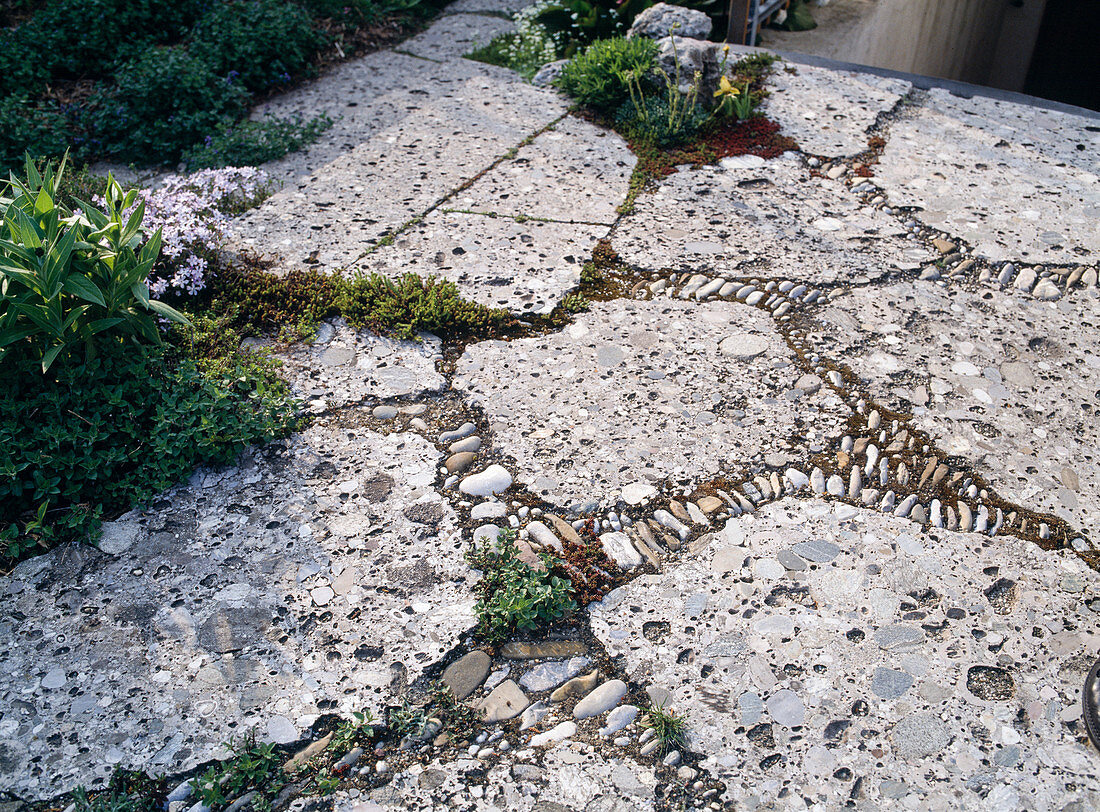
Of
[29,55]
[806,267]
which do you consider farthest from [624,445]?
[29,55]

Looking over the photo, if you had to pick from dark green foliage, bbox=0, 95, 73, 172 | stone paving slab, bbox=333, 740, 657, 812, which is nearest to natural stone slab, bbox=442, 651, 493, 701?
stone paving slab, bbox=333, 740, 657, 812

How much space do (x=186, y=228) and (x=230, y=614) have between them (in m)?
1.69

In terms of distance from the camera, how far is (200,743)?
1.83 metres

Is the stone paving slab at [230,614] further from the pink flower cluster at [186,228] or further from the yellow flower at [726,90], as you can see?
the yellow flower at [726,90]

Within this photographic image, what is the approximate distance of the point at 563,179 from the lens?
3895 mm

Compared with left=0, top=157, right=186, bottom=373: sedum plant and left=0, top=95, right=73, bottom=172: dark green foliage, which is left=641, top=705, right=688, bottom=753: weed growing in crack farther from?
left=0, top=95, right=73, bottom=172: dark green foliage

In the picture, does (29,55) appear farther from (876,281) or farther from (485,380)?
(876,281)

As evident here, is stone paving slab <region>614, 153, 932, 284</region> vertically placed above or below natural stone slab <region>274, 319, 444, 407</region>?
above

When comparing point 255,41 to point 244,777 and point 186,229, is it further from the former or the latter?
point 244,777

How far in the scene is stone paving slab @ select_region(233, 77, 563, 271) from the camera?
11.4 ft

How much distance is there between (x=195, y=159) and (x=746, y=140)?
289 cm

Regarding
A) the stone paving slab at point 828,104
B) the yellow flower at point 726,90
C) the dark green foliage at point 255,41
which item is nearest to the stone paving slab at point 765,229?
the stone paving slab at point 828,104

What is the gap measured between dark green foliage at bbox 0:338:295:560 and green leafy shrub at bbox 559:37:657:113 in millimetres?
2757

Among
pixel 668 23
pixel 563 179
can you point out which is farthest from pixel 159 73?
pixel 668 23
